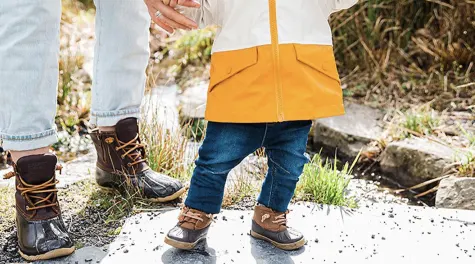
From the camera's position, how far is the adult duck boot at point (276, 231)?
7.38 feet

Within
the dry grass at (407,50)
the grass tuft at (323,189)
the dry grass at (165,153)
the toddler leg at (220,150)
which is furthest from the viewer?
the dry grass at (407,50)

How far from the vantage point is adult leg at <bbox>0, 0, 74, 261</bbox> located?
6.81 feet

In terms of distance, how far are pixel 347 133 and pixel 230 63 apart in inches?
77.9

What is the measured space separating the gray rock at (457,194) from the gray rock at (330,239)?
36 centimetres

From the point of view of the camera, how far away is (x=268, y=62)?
6.42 feet

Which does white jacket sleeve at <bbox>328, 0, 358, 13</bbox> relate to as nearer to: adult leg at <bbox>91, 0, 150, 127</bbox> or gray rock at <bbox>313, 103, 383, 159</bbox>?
adult leg at <bbox>91, 0, 150, 127</bbox>

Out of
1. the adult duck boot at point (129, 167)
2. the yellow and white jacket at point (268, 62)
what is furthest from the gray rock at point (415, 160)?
the yellow and white jacket at point (268, 62)

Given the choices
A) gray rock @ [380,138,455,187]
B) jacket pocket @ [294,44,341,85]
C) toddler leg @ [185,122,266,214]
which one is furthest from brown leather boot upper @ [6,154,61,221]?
gray rock @ [380,138,455,187]

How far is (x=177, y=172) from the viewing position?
290cm

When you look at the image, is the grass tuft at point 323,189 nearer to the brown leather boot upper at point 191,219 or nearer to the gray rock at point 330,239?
the gray rock at point 330,239

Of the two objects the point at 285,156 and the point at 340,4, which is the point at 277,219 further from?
the point at 340,4

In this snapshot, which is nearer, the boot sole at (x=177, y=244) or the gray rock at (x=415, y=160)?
the boot sole at (x=177, y=244)

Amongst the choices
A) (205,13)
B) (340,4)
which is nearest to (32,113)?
(205,13)

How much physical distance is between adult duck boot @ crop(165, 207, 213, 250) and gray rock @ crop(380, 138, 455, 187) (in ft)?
5.36
